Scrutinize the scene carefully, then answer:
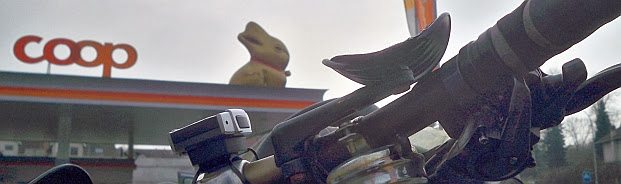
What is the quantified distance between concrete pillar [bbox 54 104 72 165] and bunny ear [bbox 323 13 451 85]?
734 inches

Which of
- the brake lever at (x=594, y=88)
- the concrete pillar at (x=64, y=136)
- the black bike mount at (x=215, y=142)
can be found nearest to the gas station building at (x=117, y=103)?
the concrete pillar at (x=64, y=136)

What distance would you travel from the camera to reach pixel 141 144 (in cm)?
3203

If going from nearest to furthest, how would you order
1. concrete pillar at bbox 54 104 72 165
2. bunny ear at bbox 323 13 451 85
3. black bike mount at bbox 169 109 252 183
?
bunny ear at bbox 323 13 451 85, black bike mount at bbox 169 109 252 183, concrete pillar at bbox 54 104 72 165

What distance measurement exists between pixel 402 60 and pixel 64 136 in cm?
1988

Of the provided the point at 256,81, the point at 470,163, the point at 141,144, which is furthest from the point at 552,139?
the point at 141,144

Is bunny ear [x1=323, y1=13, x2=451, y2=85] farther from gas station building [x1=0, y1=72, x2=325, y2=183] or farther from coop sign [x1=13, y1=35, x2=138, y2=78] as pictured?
coop sign [x1=13, y1=35, x2=138, y2=78]

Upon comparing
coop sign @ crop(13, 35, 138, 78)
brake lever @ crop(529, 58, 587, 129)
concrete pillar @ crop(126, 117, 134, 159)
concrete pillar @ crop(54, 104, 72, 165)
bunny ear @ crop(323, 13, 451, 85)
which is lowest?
→ brake lever @ crop(529, 58, 587, 129)

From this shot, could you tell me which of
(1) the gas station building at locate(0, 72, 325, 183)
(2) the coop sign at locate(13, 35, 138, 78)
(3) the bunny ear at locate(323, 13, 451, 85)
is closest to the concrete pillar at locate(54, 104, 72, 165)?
(1) the gas station building at locate(0, 72, 325, 183)

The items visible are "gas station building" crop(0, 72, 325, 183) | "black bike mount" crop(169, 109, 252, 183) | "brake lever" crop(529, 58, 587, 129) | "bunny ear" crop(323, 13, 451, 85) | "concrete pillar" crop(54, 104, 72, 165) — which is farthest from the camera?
"concrete pillar" crop(54, 104, 72, 165)

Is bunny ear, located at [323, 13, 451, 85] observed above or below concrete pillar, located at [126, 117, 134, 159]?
below

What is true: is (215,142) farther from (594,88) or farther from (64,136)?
(64,136)

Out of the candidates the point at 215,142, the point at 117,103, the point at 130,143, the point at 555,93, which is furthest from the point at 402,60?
the point at 130,143

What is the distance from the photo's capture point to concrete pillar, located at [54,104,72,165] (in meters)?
18.5

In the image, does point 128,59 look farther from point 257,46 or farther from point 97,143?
point 97,143
